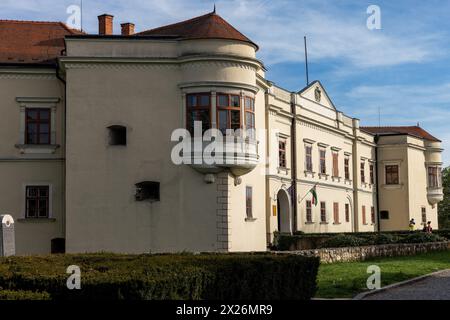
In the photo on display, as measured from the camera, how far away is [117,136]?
96.4 feet

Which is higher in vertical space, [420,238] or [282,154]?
[282,154]

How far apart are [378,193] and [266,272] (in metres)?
44.8

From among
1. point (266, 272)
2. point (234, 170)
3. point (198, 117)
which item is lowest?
point (266, 272)

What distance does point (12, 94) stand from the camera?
3081cm

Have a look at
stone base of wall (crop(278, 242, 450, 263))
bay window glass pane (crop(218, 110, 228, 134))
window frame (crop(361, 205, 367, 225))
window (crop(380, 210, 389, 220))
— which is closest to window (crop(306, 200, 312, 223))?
window frame (crop(361, 205, 367, 225))

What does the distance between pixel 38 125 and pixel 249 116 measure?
31.4 feet

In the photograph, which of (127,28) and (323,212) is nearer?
(127,28)

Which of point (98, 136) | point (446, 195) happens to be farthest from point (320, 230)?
point (446, 195)

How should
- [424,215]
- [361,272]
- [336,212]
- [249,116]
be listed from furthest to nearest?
[424,215]
[336,212]
[249,116]
[361,272]

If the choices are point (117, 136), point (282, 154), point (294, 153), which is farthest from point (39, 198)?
point (294, 153)

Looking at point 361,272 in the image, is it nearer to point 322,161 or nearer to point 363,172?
point 322,161

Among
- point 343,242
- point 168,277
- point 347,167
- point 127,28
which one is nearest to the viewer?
point 168,277

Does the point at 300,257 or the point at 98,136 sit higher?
the point at 98,136

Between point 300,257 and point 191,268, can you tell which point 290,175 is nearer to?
point 300,257
